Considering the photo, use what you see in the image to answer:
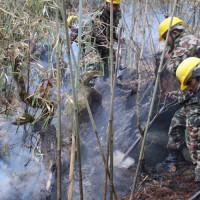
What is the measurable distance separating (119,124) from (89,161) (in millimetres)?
903

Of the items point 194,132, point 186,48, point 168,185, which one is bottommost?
point 168,185

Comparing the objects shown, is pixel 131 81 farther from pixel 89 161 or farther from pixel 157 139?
pixel 89 161

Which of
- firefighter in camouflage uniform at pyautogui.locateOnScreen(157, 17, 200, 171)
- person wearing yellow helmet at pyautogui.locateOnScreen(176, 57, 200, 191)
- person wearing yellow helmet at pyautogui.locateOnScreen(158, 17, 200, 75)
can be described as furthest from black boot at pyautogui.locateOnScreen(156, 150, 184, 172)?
person wearing yellow helmet at pyautogui.locateOnScreen(158, 17, 200, 75)

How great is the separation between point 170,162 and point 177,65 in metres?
1.12

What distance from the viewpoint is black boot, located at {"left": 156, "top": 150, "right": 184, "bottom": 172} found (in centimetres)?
297

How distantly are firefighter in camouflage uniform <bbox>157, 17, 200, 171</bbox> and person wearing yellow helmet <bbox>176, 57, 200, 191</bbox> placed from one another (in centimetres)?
17

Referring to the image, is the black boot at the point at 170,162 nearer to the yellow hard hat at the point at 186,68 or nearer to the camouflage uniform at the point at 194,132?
the camouflage uniform at the point at 194,132

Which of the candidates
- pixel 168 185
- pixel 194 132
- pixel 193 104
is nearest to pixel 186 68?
pixel 193 104

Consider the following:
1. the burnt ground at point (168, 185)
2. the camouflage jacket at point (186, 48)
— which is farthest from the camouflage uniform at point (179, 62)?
the burnt ground at point (168, 185)

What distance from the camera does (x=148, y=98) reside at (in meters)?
4.32

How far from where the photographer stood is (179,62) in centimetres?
281

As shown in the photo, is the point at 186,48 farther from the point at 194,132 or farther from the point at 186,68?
the point at 194,132

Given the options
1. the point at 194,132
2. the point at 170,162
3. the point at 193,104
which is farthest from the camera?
the point at 170,162

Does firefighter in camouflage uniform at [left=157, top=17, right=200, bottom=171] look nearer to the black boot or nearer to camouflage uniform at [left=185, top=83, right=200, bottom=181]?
the black boot
